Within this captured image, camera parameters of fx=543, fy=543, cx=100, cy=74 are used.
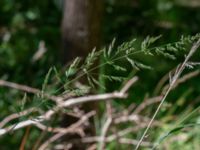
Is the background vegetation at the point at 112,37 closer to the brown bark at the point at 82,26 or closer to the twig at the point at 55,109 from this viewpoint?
the brown bark at the point at 82,26

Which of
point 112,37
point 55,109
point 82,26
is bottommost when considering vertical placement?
point 112,37

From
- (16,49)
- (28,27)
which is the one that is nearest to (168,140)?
(16,49)

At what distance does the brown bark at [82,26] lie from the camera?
338cm

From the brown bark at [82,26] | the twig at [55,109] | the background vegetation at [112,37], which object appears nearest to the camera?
the twig at [55,109]

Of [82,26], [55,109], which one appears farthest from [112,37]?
[55,109]

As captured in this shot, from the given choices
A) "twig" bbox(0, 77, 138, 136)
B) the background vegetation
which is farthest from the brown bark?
"twig" bbox(0, 77, 138, 136)

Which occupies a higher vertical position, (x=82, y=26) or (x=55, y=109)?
(x=55, y=109)

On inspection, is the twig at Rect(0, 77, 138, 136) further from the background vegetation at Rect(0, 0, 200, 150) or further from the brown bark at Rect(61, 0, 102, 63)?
the background vegetation at Rect(0, 0, 200, 150)

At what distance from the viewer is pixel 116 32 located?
19.2ft

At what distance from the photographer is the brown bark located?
338cm

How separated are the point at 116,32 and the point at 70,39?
2.38 meters

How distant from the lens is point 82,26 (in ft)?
11.3

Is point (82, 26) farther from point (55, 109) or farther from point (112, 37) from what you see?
point (112, 37)

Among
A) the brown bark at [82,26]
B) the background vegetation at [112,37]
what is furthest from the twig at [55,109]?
the background vegetation at [112,37]
